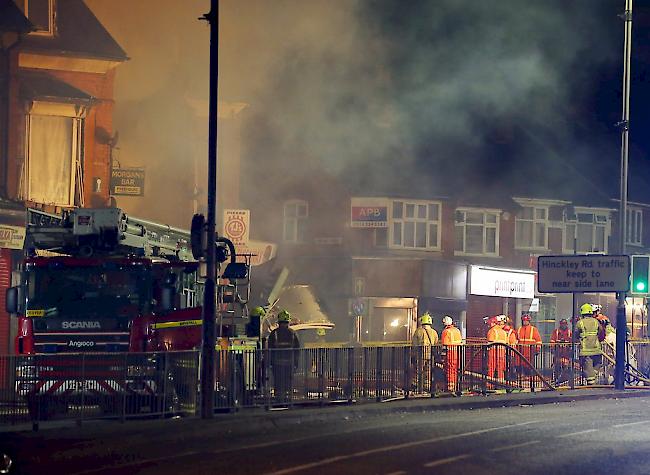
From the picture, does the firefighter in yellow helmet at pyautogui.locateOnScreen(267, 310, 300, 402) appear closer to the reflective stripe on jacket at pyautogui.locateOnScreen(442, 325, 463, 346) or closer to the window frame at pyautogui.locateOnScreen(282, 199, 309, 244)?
the reflective stripe on jacket at pyautogui.locateOnScreen(442, 325, 463, 346)

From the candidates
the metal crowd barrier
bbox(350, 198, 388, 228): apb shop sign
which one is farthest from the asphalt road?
bbox(350, 198, 388, 228): apb shop sign

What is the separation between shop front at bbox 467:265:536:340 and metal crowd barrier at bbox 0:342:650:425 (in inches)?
451

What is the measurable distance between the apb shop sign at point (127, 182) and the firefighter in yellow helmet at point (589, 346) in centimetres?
1285

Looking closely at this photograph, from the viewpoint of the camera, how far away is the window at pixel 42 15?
1117 inches

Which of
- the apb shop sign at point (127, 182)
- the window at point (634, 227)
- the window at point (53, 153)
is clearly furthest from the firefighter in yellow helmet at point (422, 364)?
the window at point (634, 227)

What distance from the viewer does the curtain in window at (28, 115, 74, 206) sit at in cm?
2805

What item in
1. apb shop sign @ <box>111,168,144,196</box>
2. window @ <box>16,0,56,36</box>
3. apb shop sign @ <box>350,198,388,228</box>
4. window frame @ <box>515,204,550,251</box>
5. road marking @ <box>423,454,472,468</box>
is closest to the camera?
road marking @ <box>423,454,472,468</box>

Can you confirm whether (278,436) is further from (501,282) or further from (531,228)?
(531,228)

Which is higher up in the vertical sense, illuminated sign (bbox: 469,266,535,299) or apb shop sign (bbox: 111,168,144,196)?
apb shop sign (bbox: 111,168,144,196)

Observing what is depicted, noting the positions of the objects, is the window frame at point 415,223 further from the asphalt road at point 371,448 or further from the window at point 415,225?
the asphalt road at point 371,448

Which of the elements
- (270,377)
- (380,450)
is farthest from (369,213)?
(380,450)

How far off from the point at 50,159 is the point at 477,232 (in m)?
13.8

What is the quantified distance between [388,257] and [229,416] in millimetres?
18527

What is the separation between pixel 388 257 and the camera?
3300 centimetres
